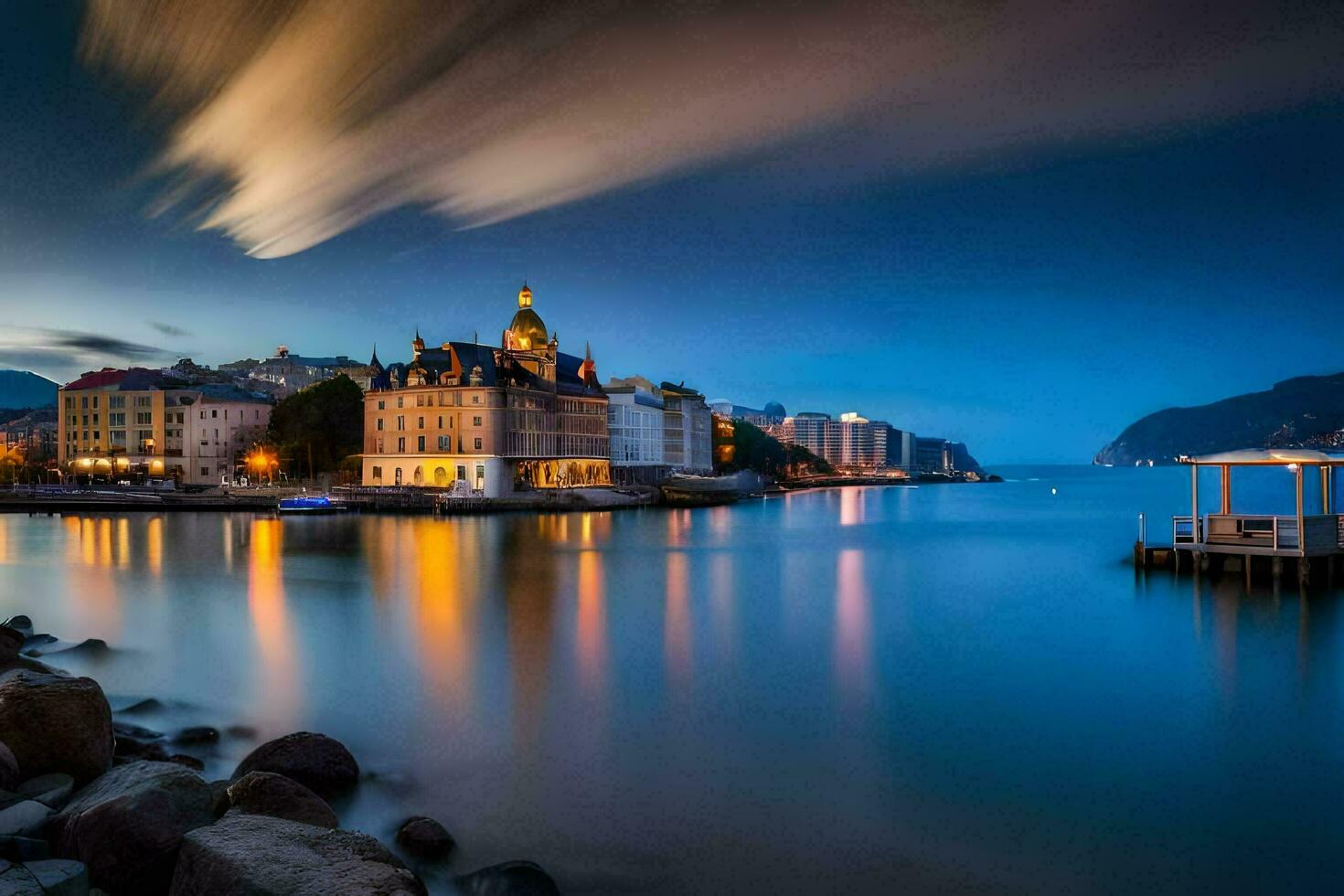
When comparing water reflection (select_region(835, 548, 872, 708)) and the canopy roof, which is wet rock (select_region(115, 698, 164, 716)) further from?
the canopy roof

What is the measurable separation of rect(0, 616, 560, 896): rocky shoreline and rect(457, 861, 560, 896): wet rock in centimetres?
1

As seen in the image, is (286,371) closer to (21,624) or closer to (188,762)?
(21,624)

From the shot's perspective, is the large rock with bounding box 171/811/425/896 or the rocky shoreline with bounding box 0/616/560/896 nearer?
the large rock with bounding box 171/811/425/896

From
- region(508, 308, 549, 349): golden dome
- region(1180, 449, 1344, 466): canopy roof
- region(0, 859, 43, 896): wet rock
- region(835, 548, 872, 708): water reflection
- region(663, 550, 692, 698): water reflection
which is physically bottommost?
region(835, 548, 872, 708): water reflection

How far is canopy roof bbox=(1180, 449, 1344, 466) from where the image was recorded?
28.9 meters

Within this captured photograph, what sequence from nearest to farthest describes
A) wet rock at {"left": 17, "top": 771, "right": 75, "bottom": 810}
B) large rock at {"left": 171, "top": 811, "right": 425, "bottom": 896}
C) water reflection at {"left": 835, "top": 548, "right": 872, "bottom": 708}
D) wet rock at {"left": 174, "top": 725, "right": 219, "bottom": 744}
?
large rock at {"left": 171, "top": 811, "right": 425, "bottom": 896}, wet rock at {"left": 17, "top": 771, "right": 75, "bottom": 810}, wet rock at {"left": 174, "top": 725, "right": 219, "bottom": 744}, water reflection at {"left": 835, "top": 548, "right": 872, "bottom": 708}

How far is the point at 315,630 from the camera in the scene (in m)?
24.4

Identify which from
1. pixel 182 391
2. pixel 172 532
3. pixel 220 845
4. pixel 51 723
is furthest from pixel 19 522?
pixel 220 845

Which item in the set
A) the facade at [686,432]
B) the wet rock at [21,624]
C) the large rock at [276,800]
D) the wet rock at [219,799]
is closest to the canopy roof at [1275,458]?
the large rock at [276,800]

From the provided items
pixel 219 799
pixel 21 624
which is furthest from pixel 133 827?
pixel 21 624

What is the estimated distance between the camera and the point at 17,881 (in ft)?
23.0

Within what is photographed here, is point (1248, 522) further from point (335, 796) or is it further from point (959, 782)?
point (335, 796)

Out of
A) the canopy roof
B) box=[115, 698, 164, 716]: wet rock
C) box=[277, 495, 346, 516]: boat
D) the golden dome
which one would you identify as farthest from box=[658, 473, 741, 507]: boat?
box=[115, 698, 164, 716]: wet rock

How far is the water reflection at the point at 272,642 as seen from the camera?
16.8 metres
